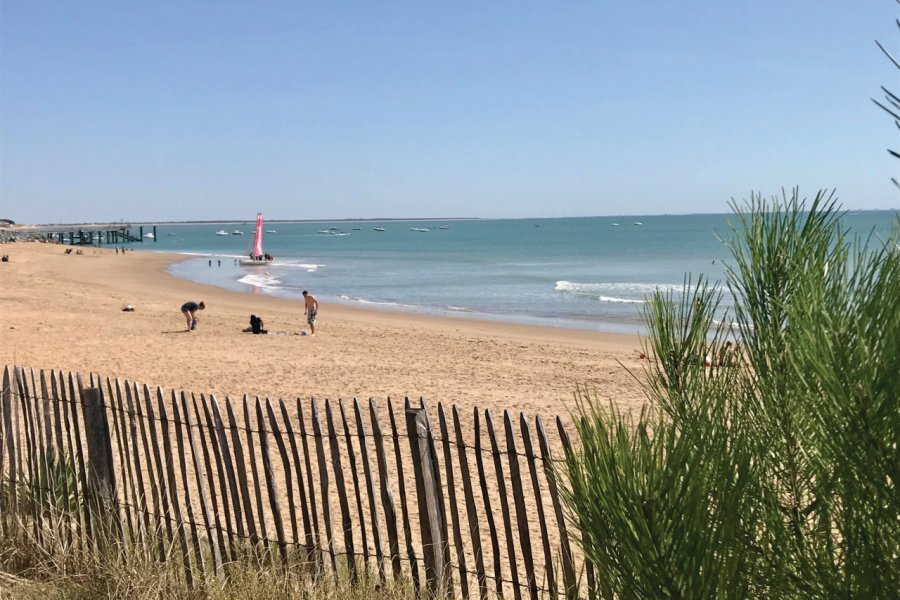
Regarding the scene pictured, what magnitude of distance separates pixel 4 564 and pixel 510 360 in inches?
520

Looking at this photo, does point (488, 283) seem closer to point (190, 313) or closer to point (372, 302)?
point (372, 302)

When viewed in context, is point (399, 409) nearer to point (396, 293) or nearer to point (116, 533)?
point (116, 533)

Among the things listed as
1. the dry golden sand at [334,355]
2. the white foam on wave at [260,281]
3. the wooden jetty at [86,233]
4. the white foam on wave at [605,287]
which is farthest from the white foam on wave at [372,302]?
the wooden jetty at [86,233]

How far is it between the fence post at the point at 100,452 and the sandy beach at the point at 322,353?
174 inches

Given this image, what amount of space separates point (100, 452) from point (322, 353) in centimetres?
1241

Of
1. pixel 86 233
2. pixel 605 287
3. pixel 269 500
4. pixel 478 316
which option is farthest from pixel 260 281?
pixel 86 233

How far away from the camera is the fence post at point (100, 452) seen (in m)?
5.01

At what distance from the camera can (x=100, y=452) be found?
5016 millimetres

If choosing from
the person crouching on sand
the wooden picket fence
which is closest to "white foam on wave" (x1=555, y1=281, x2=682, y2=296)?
the person crouching on sand

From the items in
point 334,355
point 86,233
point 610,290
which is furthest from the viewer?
point 86,233

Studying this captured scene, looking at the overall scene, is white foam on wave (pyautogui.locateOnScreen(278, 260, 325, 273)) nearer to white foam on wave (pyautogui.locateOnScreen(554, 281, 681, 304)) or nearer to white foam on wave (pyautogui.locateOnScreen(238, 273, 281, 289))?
white foam on wave (pyautogui.locateOnScreen(238, 273, 281, 289))

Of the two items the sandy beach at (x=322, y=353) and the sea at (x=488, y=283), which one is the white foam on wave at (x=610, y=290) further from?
the sandy beach at (x=322, y=353)

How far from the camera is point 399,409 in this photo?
11.7 metres

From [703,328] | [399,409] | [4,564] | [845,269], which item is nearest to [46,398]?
[4,564]
